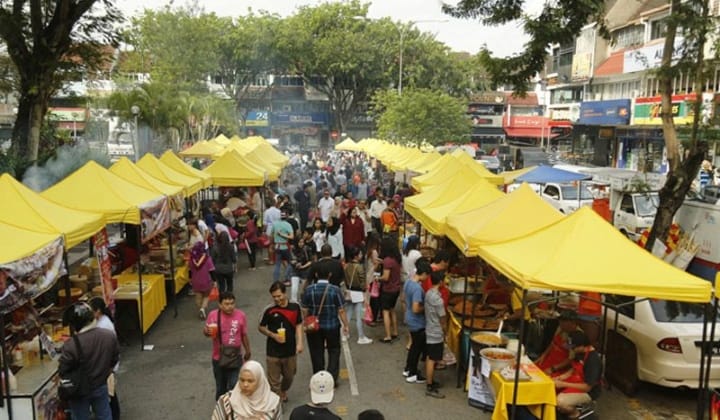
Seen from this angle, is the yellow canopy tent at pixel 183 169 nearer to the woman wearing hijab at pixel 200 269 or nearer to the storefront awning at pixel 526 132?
the woman wearing hijab at pixel 200 269

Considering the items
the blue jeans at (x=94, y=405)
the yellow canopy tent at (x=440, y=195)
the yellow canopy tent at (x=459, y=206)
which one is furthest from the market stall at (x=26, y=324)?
the yellow canopy tent at (x=440, y=195)

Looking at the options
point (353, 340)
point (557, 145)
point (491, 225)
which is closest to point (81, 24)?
point (353, 340)

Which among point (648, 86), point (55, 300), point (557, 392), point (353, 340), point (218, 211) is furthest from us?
point (648, 86)

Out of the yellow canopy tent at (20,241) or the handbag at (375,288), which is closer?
the yellow canopy tent at (20,241)

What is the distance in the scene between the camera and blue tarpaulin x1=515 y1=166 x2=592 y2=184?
19422 mm

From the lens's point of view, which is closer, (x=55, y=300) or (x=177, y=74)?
(x=55, y=300)

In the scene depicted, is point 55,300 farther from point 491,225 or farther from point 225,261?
point 491,225

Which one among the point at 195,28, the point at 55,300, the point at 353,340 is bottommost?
the point at 353,340

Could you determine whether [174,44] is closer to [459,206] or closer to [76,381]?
[459,206]

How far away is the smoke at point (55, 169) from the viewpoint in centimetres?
1566

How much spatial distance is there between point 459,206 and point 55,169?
12.4 metres

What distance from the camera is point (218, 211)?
15242 millimetres

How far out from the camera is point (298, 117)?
6656 centimetres

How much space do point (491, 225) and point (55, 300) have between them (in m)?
6.26
